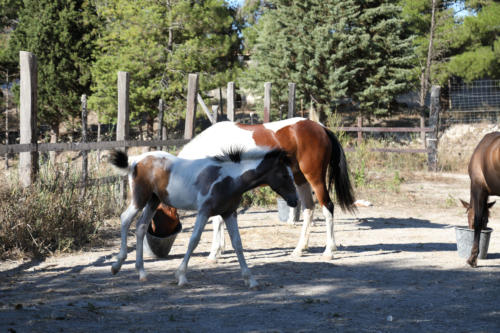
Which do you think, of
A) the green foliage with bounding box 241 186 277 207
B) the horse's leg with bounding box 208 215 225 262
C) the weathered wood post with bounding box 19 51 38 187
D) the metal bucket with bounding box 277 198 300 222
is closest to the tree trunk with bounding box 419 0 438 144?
the green foliage with bounding box 241 186 277 207

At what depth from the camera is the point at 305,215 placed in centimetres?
773

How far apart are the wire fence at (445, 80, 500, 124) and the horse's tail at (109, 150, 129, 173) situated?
26.7 m

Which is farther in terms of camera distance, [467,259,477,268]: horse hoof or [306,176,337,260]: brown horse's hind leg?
[306,176,337,260]: brown horse's hind leg

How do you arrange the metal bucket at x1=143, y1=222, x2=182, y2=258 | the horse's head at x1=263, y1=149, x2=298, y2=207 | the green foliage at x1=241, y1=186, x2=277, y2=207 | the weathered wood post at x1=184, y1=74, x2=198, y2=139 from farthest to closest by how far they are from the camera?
the green foliage at x1=241, y1=186, x2=277, y2=207 < the weathered wood post at x1=184, y1=74, x2=198, y2=139 < the metal bucket at x1=143, y1=222, x2=182, y2=258 < the horse's head at x1=263, y1=149, x2=298, y2=207

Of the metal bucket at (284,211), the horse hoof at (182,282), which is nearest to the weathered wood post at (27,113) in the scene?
the horse hoof at (182,282)

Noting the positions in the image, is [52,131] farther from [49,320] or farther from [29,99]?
[49,320]

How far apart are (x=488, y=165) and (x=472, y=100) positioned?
28666mm

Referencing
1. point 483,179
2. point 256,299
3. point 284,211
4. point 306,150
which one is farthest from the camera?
point 284,211

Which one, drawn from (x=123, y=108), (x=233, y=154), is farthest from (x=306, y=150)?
(x=123, y=108)

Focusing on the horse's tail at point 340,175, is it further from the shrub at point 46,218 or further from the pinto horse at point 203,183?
the shrub at point 46,218

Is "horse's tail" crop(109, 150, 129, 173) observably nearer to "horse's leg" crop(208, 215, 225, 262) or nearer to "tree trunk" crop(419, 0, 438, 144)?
"horse's leg" crop(208, 215, 225, 262)

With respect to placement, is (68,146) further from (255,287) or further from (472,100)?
(472,100)

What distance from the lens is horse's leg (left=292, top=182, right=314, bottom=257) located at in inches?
287

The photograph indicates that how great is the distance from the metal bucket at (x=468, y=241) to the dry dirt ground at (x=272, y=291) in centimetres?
12
